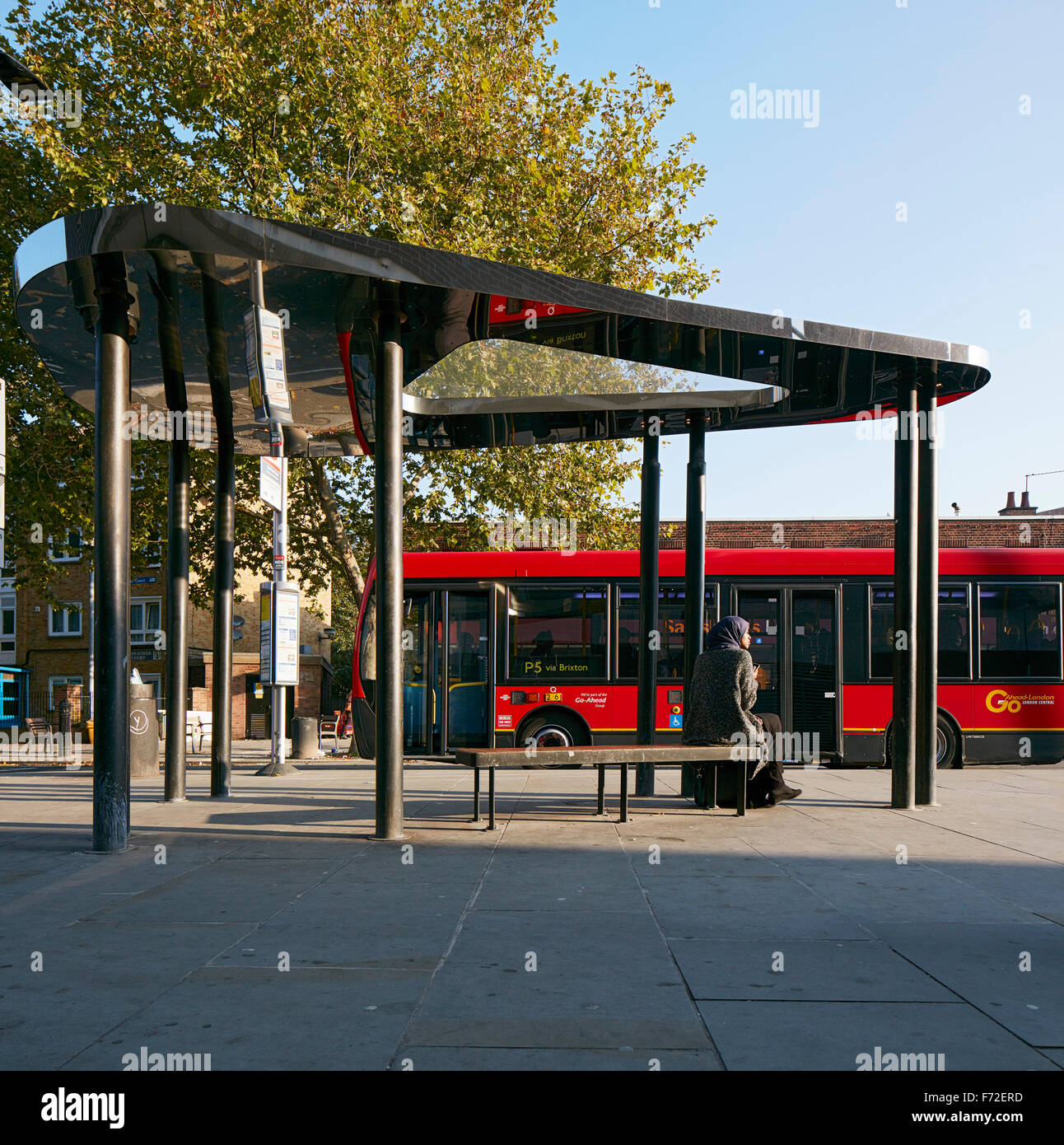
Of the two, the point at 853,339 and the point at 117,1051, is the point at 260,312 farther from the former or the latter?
the point at 117,1051

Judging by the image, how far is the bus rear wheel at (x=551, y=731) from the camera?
1633 cm

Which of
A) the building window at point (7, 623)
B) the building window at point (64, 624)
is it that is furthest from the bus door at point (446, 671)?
the building window at point (7, 623)

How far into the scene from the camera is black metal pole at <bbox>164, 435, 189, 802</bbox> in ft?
34.7

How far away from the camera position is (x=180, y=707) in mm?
10758

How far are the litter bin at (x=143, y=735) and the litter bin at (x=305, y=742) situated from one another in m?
6.75

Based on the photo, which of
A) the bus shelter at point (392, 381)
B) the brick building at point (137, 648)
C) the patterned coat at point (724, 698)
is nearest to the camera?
the bus shelter at point (392, 381)

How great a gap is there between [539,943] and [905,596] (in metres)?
6.22

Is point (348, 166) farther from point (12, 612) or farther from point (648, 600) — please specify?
point (12, 612)

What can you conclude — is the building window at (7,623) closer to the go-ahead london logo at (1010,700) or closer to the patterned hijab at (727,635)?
the go-ahead london logo at (1010,700)

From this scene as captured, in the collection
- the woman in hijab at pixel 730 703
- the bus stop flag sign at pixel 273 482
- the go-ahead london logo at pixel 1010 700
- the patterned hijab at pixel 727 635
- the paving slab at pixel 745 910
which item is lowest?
the paving slab at pixel 745 910

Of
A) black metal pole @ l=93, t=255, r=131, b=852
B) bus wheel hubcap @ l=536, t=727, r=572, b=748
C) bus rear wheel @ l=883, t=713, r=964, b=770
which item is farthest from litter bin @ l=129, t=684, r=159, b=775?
bus rear wheel @ l=883, t=713, r=964, b=770

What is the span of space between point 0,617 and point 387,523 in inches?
1637

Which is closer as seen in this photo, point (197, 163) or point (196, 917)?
point (196, 917)

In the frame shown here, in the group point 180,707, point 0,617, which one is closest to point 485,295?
point 180,707
